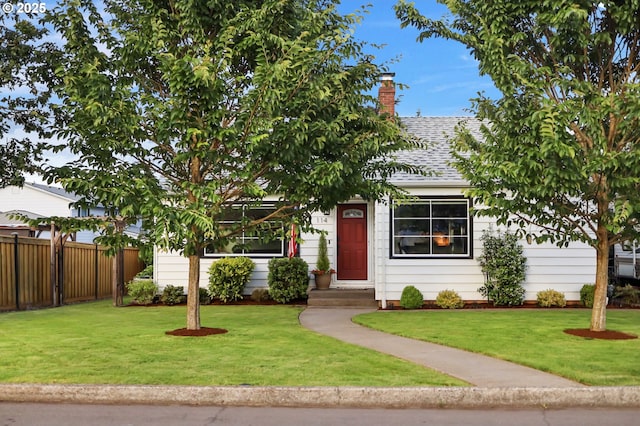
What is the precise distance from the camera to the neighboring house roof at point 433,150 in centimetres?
1625

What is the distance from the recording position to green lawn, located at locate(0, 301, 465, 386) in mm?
6949

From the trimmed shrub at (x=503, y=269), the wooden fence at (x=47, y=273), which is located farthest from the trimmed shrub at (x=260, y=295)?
the trimmed shrub at (x=503, y=269)

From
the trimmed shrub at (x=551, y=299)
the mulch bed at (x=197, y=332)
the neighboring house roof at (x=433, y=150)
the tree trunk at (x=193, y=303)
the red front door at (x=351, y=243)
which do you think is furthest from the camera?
the red front door at (x=351, y=243)

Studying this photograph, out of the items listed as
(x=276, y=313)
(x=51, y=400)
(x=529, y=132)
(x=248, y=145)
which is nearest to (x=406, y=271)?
(x=276, y=313)

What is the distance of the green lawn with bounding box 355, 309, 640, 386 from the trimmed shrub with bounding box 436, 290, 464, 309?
0.70 m

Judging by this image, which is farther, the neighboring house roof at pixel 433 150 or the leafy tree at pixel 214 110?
the neighboring house roof at pixel 433 150

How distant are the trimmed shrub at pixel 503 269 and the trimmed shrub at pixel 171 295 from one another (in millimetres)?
8164

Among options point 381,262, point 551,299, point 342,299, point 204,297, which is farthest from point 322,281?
point 551,299

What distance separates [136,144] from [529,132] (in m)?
6.41

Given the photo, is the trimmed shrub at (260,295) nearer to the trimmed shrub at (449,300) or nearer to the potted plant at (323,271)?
the potted plant at (323,271)

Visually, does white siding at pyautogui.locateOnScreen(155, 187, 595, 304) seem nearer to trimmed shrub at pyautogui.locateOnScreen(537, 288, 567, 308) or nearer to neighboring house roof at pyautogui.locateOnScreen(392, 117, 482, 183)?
trimmed shrub at pyautogui.locateOnScreen(537, 288, 567, 308)

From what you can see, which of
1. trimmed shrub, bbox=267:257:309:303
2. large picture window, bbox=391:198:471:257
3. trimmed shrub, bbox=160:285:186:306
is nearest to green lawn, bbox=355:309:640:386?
large picture window, bbox=391:198:471:257

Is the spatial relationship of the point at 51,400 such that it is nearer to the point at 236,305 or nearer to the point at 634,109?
the point at 634,109

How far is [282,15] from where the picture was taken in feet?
33.2
